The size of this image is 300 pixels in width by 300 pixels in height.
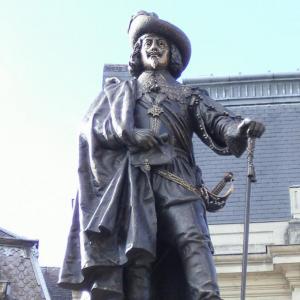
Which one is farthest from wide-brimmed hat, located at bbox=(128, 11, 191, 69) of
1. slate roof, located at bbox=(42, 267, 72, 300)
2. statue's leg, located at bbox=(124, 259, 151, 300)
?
slate roof, located at bbox=(42, 267, 72, 300)

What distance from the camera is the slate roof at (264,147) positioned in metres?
29.7

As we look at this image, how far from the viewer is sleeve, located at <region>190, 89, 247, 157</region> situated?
6.74 metres

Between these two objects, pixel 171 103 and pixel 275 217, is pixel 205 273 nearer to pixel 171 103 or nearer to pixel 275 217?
pixel 171 103

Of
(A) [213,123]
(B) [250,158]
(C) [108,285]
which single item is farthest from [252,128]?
(C) [108,285]

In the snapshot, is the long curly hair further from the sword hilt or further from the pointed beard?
the sword hilt

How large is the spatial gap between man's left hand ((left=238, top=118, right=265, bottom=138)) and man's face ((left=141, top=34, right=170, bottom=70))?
80 centimetres

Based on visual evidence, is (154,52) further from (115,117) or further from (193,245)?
(193,245)

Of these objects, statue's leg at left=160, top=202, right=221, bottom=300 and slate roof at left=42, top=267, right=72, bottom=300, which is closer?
statue's leg at left=160, top=202, right=221, bottom=300

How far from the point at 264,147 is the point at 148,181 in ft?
82.7

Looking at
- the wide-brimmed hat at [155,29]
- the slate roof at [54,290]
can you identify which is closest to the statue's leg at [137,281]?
the wide-brimmed hat at [155,29]

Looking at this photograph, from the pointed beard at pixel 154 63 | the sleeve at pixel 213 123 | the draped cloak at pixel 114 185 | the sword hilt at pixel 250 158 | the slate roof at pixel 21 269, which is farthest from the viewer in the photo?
the slate roof at pixel 21 269

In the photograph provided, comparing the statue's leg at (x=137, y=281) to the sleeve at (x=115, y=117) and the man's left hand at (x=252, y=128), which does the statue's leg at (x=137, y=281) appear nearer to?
the sleeve at (x=115, y=117)

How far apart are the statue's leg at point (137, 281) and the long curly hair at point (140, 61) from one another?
146cm

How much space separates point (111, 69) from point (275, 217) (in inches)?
241
